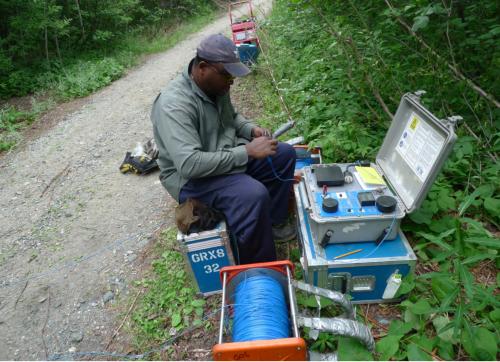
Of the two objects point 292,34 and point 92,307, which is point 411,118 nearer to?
point 92,307

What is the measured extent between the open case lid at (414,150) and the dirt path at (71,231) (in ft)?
7.87

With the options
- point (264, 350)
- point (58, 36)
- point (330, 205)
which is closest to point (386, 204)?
point (330, 205)

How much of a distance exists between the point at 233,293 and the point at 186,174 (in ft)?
2.93

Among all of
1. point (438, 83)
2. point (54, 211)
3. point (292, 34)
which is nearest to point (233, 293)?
point (438, 83)

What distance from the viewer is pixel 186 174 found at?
2453 mm

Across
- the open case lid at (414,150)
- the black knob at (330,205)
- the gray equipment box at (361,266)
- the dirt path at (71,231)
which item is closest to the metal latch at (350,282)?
the gray equipment box at (361,266)

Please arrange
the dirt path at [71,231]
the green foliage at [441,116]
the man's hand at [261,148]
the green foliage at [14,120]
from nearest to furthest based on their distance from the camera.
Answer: the green foliage at [441,116] → the man's hand at [261,148] → the dirt path at [71,231] → the green foliage at [14,120]

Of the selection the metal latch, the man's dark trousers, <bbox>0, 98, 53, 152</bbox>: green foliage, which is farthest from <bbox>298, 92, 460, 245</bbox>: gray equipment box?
<bbox>0, 98, 53, 152</bbox>: green foliage

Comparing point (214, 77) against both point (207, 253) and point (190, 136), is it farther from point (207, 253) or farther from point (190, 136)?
point (207, 253)

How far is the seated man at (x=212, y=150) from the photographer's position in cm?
244

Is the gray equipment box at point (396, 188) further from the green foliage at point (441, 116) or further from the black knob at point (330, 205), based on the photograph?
the green foliage at point (441, 116)

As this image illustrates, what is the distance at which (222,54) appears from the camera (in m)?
2.45

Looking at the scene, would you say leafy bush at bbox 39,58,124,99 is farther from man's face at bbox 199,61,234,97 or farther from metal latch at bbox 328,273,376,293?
metal latch at bbox 328,273,376,293

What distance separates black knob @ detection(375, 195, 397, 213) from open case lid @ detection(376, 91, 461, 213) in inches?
5.2
